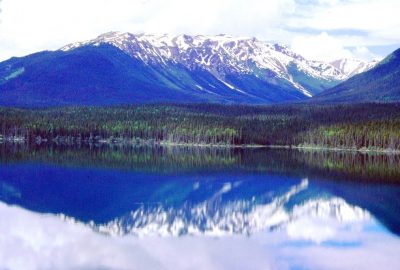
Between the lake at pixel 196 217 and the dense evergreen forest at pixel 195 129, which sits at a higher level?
the lake at pixel 196 217

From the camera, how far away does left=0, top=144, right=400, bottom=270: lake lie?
121ft

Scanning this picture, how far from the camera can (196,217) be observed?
168ft

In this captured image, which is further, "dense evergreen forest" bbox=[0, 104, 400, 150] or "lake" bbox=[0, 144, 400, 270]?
"dense evergreen forest" bbox=[0, 104, 400, 150]

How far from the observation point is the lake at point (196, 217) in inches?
1449

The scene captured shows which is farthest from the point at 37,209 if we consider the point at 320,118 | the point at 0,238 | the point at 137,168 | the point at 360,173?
the point at 320,118

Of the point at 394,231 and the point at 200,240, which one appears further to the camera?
the point at 394,231

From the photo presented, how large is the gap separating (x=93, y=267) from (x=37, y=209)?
20624mm

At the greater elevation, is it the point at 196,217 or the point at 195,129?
the point at 196,217

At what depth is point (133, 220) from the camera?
48.2m

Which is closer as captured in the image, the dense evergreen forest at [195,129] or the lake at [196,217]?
the lake at [196,217]

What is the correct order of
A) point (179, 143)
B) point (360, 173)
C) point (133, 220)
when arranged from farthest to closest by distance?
point (179, 143) → point (360, 173) → point (133, 220)

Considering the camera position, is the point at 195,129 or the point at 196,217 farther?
the point at 195,129

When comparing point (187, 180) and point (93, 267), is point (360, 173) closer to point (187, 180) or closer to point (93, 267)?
point (187, 180)

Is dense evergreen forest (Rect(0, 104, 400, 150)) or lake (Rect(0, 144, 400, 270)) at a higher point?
lake (Rect(0, 144, 400, 270))
